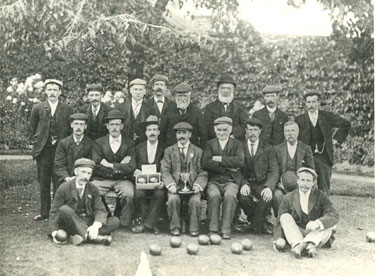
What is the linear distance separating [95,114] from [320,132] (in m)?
2.81

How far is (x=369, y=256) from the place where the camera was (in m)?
5.12

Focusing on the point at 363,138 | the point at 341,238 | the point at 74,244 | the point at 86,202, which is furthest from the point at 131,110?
the point at 363,138

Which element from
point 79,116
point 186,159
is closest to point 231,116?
point 186,159

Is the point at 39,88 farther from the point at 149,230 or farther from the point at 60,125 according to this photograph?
the point at 149,230

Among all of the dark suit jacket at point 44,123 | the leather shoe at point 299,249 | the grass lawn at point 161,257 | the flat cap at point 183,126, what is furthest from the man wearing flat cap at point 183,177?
the dark suit jacket at point 44,123

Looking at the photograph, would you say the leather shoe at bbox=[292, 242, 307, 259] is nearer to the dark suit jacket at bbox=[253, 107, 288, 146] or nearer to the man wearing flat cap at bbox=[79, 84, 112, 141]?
the dark suit jacket at bbox=[253, 107, 288, 146]

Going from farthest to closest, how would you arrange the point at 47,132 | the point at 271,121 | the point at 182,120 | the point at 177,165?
the point at 271,121
the point at 182,120
the point at 47,132
the point at 177,165

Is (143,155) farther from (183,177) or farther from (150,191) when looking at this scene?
(183,177)

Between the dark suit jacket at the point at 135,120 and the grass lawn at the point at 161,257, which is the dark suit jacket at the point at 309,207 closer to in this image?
the grass lawn at the point at 161,257

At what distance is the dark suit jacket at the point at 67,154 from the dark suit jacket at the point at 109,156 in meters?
0.15

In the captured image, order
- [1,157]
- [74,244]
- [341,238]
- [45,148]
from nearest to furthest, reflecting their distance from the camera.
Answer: [74,244] < [341,238] < [45,148] < [1,157]

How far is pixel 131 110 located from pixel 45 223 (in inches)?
66.1

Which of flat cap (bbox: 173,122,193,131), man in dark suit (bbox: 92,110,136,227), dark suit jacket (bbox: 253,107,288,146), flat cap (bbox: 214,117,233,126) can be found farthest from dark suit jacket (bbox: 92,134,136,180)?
dark suit jacket (bbox: 253,107,288,146)

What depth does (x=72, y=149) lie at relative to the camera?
19.7 ft
